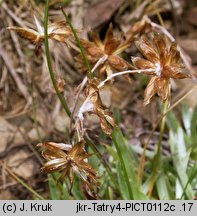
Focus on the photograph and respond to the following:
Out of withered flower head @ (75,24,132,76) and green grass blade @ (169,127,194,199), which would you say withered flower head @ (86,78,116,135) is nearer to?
withered flower head @ (75,24,132,76)

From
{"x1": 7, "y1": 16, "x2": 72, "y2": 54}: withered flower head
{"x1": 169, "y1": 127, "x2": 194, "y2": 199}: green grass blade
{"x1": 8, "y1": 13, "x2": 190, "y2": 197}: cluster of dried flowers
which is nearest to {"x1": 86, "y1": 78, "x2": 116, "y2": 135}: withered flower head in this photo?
{"x1": 8, "y1": 13, "x2": 190, "y2": 197}: cluster of dried flowers

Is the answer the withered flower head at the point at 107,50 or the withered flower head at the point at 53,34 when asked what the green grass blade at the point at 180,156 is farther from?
the withered flower head at the point at 53,34

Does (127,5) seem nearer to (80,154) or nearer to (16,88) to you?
(16,88)

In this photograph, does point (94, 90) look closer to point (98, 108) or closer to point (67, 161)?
point (98, 108)

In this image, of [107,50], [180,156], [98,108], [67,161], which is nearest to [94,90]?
[98,108]

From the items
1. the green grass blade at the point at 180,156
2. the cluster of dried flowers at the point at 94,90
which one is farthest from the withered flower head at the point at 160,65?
the green grass blade at the point at 180,156
